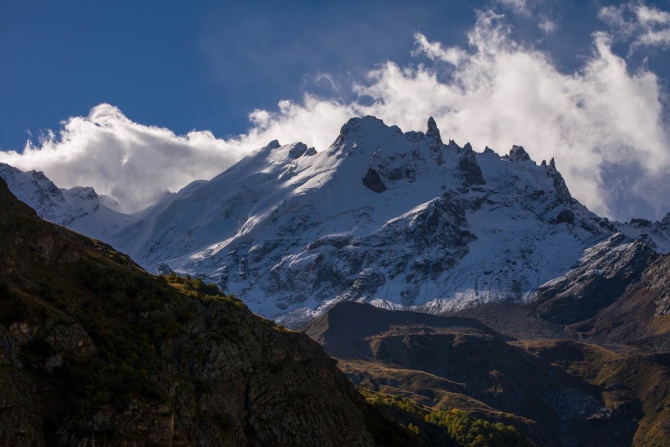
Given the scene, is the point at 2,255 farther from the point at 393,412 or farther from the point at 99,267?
the point at 393,412

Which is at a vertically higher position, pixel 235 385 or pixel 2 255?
pixel 2 255

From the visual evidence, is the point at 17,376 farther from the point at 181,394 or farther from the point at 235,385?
the point at 235,385

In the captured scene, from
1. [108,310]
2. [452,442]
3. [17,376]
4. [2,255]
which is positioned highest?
[2,255]

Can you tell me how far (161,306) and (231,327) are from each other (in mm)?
5930

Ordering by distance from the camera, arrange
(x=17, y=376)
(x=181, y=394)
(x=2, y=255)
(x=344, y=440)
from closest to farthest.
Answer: (x=17, y=376)
(x=181, y=394)
(x=2, y=255)
(x=344, y=440)

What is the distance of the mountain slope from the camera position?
52188 millimetres

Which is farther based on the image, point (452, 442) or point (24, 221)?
point (452, 442)

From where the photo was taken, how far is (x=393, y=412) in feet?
421

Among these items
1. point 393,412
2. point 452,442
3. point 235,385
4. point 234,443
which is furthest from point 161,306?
point 452,442

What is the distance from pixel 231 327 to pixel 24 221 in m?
18.9

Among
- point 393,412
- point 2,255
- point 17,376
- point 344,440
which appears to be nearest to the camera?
point 17,376

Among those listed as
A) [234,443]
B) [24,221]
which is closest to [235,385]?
[234,443]

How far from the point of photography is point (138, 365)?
58938 mm

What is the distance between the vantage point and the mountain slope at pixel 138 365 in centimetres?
5219
